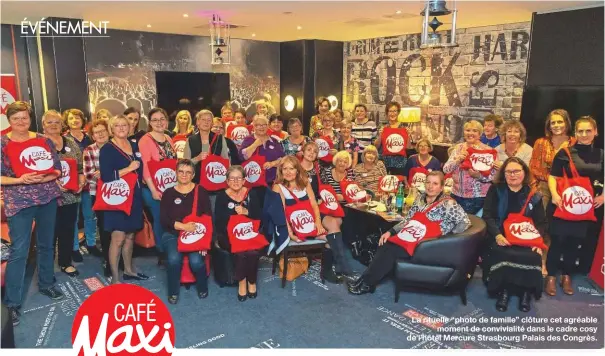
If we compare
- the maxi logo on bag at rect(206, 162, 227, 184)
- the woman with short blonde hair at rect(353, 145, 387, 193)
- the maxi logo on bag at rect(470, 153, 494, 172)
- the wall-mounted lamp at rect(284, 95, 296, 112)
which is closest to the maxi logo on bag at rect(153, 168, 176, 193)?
the maxi logo on bag at rect(206, 162, 227, 184)

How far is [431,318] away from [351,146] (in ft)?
9.36

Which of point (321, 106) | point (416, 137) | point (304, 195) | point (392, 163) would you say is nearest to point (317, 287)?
point (304, 195)

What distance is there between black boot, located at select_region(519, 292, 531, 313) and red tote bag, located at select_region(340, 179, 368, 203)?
1.64 m

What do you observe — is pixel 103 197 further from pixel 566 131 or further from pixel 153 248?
pixel 566 131

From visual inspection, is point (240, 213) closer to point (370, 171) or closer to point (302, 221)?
point (302, 221)

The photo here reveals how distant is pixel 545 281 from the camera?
4078 mm

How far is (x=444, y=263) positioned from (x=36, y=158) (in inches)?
124

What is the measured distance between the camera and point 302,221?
390cm

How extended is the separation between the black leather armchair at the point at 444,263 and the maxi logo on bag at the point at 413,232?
0.22 feet

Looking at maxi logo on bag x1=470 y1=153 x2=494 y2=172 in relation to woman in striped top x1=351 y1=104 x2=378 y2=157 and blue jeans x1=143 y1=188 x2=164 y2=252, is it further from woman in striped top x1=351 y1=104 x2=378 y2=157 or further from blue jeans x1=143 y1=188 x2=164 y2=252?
blue jeans x1=143 y1=188 x2=164 y2=252

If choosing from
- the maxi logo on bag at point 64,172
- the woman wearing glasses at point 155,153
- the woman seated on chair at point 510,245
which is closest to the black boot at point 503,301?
the woman seated on chair at point 510,245

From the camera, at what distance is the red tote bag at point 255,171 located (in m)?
4.63

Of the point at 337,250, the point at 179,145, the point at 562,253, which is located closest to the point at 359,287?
the point at 337,250

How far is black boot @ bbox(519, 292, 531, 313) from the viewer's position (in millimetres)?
3670
